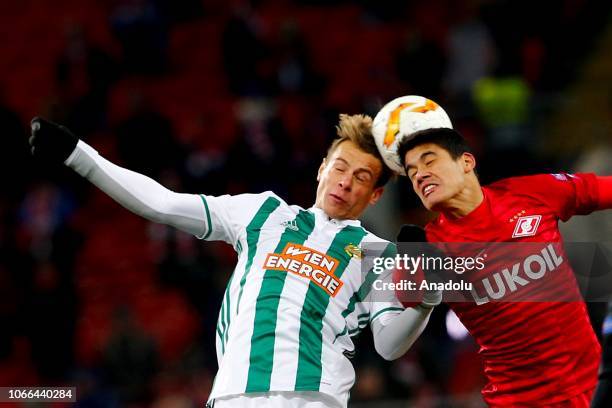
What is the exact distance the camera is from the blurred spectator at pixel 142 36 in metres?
12.1

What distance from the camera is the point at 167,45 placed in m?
12.9

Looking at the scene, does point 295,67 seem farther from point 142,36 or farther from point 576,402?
point 576,402

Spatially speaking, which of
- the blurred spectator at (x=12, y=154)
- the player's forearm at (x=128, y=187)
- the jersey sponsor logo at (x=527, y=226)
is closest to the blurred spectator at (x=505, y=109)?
the blurred spectator at (x=12, y=154)

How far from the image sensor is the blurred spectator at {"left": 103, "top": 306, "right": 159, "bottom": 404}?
9.13 m

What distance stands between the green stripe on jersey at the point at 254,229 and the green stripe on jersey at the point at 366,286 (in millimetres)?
502

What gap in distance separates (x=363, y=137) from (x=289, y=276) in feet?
2.76

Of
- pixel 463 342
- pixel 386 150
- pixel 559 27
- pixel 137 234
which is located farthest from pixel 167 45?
pixel 386 150

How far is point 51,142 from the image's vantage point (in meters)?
4.63

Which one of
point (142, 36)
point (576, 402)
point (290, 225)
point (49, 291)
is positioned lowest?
point (576, 402)

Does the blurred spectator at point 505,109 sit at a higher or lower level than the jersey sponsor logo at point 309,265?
higher

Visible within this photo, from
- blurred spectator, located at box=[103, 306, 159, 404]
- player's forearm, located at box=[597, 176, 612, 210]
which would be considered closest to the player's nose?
player's forearm, located at box=[597, 176, 612, 210]

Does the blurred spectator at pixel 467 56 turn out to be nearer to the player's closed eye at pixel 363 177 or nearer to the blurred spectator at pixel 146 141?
the blurred spectator at pixel 146 141

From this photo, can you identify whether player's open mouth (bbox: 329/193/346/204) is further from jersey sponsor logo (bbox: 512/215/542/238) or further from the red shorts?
the red shorts

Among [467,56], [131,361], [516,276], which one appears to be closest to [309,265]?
[516,276]
